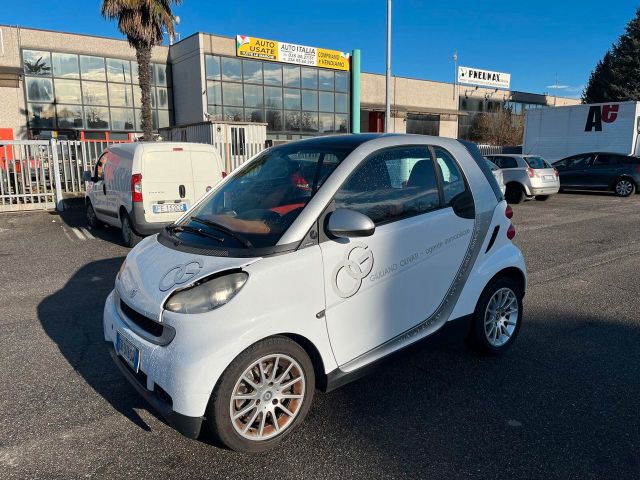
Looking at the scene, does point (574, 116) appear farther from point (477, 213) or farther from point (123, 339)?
point (123, 339)

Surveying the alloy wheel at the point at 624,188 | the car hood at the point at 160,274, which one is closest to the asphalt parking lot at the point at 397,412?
the car hood at the point at 160,274

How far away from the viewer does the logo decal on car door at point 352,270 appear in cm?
271

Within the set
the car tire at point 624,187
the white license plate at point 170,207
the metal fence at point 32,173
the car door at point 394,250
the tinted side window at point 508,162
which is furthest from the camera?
the car tire at point 624,187

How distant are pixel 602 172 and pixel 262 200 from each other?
17.2 meters

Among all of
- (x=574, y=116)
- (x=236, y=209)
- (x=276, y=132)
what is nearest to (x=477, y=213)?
(x=236, y=209)

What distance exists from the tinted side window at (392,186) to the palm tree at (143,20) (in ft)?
50.6

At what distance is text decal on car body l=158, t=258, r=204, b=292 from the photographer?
253 centimetres

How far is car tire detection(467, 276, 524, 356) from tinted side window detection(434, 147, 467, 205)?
78 cm

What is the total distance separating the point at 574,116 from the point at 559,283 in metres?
17.9

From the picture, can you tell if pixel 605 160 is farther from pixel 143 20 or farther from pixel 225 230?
pixel 225 230

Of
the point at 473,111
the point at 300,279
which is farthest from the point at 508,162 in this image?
the point at 473,111

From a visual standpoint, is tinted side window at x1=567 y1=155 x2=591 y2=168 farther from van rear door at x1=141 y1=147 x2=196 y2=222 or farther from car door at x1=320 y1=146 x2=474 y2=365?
car door at x1=320 y1=146 x2=474 y2=365

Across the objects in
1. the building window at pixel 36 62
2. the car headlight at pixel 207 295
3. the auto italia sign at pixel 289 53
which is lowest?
the car headlight at pixel 207 295

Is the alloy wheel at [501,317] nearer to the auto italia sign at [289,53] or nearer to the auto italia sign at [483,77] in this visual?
the auto italia sign at [289,53]
